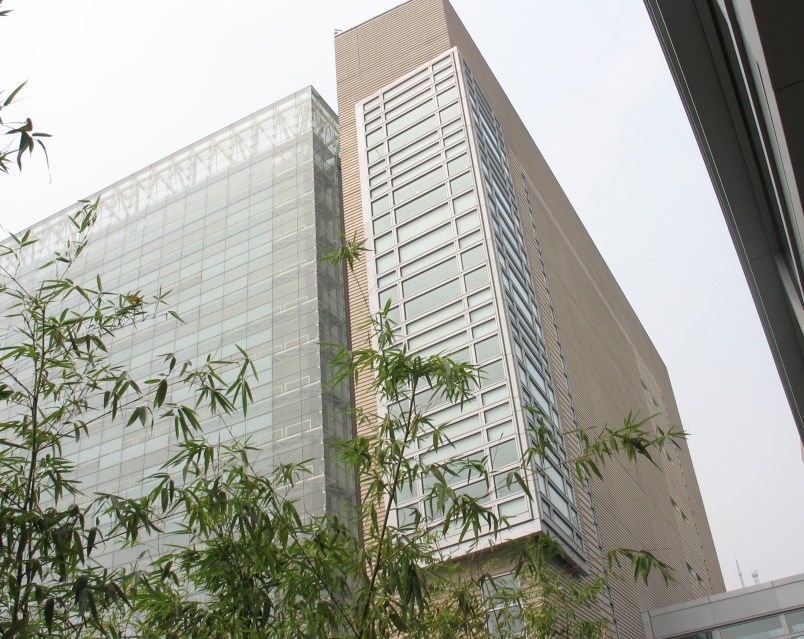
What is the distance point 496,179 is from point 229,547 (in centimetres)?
2126

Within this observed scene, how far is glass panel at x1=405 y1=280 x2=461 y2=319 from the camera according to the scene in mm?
23062

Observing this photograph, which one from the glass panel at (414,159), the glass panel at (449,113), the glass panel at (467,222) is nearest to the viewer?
the glass panel at (467,222)

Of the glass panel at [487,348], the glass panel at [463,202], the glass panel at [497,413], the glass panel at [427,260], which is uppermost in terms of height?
the glass panel at [463,202]

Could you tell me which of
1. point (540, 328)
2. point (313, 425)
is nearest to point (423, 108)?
point (540, 328)

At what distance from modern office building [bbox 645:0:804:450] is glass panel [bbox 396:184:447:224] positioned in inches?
613

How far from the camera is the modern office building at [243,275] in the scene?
26094 millimetres

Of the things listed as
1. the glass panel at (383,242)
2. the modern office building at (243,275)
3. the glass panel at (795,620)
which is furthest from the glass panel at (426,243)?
the glass panel at (795,620)

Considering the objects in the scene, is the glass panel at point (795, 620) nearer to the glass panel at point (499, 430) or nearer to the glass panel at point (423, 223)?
the glass panel at point (499, 430)

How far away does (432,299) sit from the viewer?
23312mm

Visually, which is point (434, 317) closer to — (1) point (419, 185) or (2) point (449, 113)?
(1) point (419, 185)

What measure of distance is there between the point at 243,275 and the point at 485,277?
34.4ft

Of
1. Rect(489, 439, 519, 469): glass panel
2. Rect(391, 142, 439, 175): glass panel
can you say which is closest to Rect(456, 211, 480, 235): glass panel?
Rect(391, 142, 439, 175): glass panel

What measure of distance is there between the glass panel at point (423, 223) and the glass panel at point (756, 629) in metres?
12.4

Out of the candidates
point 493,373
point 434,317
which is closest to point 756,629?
point 493,373
